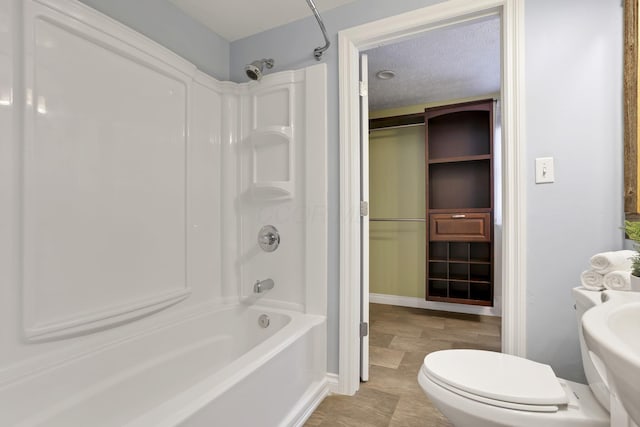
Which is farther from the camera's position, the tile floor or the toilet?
the tile floor

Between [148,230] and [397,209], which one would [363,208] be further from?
[397,209]

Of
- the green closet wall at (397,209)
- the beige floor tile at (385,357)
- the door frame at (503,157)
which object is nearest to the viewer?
the door frame at (503,157)

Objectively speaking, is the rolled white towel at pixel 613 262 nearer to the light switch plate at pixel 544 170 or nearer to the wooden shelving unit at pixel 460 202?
the light switch plate at pixel 544 170

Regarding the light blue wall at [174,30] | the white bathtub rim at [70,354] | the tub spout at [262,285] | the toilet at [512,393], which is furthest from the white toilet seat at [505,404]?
the light blue wall at [174,30]

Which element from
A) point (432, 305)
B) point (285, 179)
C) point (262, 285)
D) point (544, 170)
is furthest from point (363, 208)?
point (432, 305)

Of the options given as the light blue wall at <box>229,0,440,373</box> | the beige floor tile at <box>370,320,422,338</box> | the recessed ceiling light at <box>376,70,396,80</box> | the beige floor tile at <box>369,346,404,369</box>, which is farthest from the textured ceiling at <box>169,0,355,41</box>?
the beige floor tile at <box>370,320,422,338</box>

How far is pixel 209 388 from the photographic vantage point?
1.01 metres

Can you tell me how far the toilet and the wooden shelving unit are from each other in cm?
194

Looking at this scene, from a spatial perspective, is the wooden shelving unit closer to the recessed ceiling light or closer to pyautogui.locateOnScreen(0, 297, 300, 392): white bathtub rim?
the recessed ceiling light

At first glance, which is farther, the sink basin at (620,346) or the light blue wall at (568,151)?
the light blue wall at (568,151)

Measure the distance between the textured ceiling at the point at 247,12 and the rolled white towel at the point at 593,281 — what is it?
1730mm

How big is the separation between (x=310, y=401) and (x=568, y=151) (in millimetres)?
1664

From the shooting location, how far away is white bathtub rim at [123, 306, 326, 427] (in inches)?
33.5

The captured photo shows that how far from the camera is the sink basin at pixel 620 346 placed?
16.0 inches
